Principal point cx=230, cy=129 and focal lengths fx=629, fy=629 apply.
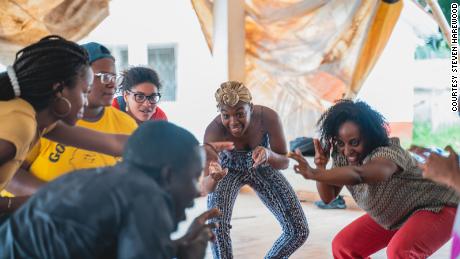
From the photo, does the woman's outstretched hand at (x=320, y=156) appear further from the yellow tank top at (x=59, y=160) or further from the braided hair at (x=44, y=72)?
the braided hair at (x=44, y=72)

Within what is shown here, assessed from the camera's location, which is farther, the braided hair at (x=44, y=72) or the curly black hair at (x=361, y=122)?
the curly black hair at (x=361, y=122)

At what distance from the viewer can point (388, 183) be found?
10.2 feet

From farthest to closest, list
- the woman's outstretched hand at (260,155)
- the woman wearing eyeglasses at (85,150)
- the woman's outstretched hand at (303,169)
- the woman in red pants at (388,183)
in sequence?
the woman's outstretched hand at (260,155) → the woman in red pants at (388,183) → the woman's outstretched hand at (303,169) → the woman wearing eyeglasses at (85,150)

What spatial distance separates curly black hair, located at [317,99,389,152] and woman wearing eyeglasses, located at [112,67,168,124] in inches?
37.8

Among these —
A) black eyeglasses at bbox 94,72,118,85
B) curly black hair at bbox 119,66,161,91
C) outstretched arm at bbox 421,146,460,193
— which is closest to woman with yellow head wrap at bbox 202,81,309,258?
curly black hair at bbox 119,66,161,91

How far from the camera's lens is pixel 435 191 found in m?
3.13

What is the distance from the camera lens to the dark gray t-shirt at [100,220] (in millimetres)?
1321

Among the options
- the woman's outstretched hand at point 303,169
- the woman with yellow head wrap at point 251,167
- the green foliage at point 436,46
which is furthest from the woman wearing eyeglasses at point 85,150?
the green foliage at point 436,46

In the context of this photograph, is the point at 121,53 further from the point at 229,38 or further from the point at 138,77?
the point at 138,77

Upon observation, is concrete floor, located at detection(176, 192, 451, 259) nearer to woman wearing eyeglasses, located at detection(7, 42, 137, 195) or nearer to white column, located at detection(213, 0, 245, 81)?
white column, located at detection(213, 0, 245, 81)

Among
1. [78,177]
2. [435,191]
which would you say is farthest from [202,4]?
[78,177]

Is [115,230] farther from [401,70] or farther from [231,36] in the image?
[401,70]

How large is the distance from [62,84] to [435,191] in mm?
1986

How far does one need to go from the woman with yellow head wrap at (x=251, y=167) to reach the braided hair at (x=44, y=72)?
5.46 feet
